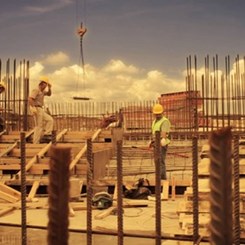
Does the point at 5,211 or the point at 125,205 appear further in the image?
the point at 125,205

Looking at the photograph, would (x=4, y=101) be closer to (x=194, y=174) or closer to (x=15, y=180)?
(x=15, y=180)

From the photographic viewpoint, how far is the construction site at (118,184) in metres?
1.57

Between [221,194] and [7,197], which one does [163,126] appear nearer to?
[7,197]

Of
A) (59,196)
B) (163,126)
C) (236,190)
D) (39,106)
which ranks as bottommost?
(236,190)

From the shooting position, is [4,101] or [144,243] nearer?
[144,243]

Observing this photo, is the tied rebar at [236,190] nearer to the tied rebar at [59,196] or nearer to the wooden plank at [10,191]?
the tied rebar at [59,196]

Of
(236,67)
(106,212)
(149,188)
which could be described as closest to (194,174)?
(106,212)

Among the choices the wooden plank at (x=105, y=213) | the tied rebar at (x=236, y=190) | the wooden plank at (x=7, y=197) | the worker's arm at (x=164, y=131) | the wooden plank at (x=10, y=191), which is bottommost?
the wooden plank at (x=105, y=213)

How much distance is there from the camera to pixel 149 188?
1051 centimetres

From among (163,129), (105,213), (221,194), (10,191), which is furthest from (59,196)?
(163,129)

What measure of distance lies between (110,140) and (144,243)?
7.53 meters

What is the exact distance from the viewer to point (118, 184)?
4688mm

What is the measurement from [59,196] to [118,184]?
313cm

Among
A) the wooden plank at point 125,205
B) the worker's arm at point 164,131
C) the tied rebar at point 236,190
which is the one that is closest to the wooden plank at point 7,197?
the wooden plank at point 125,205
